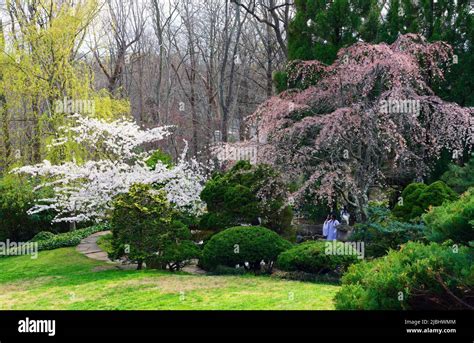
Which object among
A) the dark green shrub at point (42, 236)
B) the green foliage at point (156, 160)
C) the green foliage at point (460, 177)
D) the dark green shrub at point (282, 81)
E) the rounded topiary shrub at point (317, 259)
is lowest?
the dark green shrub at point (42, 236)

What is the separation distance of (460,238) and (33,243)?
1146cm

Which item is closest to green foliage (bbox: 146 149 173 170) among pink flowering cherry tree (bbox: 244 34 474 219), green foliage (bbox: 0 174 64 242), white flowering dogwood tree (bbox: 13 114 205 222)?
white flowering dogwood tree (bbox: 13 114 205 222)

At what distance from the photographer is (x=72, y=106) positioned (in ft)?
49.8

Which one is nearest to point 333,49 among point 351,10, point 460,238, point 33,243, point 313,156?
point 351,10

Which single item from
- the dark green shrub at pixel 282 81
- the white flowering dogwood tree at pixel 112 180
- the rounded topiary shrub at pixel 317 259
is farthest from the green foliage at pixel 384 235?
the dark green shrub at pixel 282 81

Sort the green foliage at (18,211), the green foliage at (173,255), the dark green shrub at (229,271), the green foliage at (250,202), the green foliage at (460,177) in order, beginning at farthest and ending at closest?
1. the green foliage at (18,211)
2. the green foliage at (460,177)
3. the green foliage at (250,202)
4. the green foliage at (173,255)
5. the dark green shrub at (229,271)

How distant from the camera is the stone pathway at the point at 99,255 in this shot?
32.8 ft

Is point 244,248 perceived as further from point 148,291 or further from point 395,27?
point 395,27

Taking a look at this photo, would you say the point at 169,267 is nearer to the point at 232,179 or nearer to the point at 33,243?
the point at 232,179

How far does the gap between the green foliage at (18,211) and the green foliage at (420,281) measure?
11.6 metres

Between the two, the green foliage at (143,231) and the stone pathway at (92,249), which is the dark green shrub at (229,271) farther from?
the stone pathway at (92,249)

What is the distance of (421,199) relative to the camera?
9.91 m

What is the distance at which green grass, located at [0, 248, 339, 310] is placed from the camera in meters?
6.39

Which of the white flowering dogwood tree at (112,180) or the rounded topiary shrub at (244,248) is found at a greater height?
the white flowering dogwood tree at (112,180)
